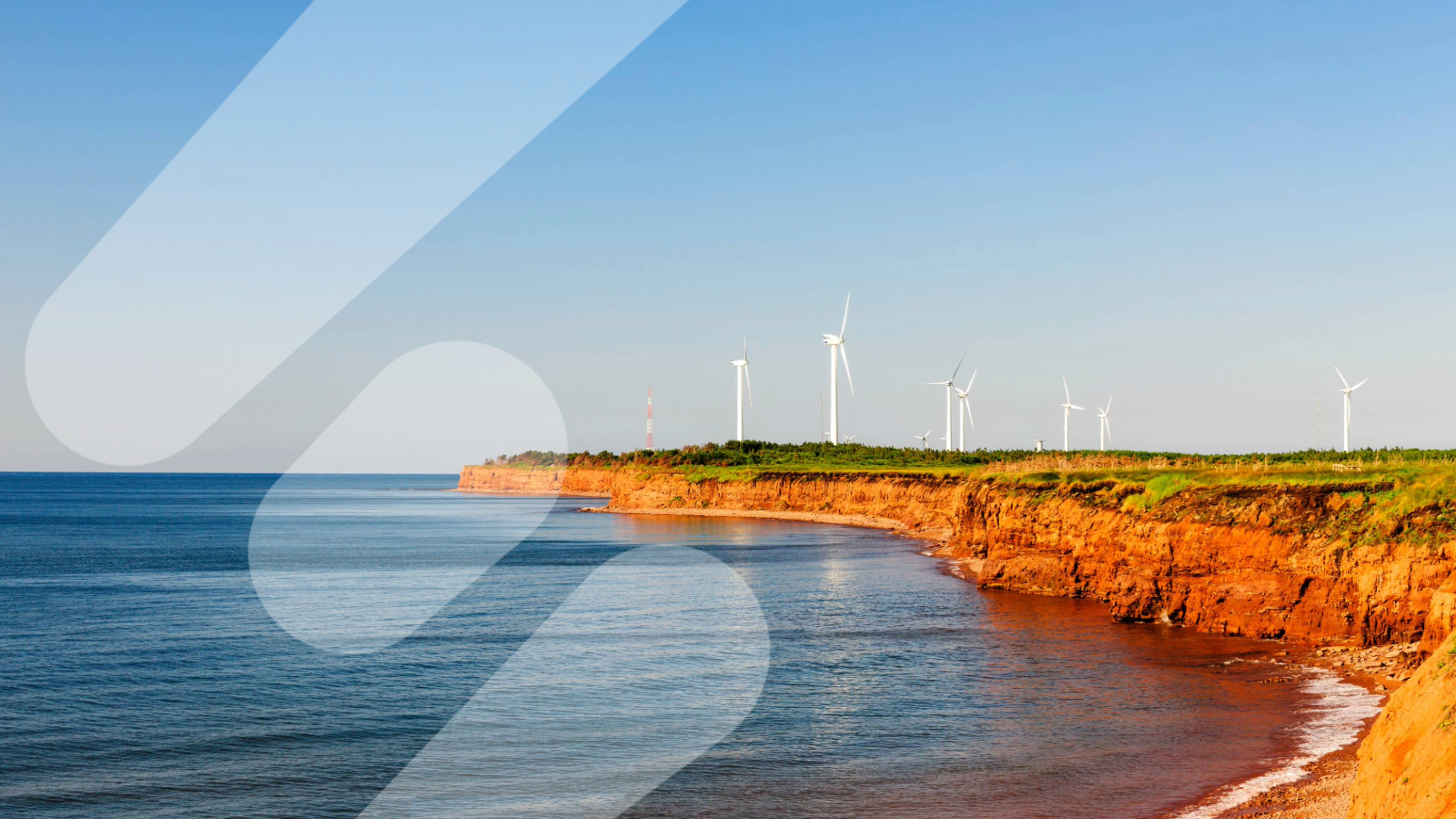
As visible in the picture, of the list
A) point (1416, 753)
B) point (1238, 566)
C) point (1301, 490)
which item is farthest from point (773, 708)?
point (1301, 490)

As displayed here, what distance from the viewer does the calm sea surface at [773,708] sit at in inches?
782

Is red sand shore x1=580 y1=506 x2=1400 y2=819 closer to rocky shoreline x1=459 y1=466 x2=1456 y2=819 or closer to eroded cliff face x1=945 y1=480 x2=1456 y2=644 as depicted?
rocky shoreline x1=459 y1=466 x2=1456 y2=819

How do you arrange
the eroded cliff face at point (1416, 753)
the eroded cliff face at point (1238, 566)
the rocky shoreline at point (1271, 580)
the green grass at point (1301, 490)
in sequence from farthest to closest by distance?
the green grass at point (1301, 490) → the eroded cliff face at point (1238, 566) → the rocky shoreline at point (1271, 580) → the eroded cliff face at point (1416, 753)

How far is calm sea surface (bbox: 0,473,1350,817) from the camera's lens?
19875mm

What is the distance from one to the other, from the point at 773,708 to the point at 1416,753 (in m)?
16.9

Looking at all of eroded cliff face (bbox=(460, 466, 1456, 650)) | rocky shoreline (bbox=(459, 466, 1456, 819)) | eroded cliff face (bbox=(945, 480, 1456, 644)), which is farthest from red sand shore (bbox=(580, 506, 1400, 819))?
eroded cliff face (bbox=(945, 480, 1456, 644))

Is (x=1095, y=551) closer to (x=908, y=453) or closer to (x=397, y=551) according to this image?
(x=397, y=551)

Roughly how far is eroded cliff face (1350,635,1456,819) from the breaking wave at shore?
436 cm

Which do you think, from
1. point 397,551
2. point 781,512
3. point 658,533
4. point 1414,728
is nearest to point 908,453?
point 781,512

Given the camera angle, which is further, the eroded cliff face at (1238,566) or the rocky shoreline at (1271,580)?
the eroded cliff face at (1238,566)

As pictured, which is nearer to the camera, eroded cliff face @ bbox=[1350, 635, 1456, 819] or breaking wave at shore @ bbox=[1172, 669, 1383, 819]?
eroded cliff face @ bbox=[1350, 635, 1456, 819]
